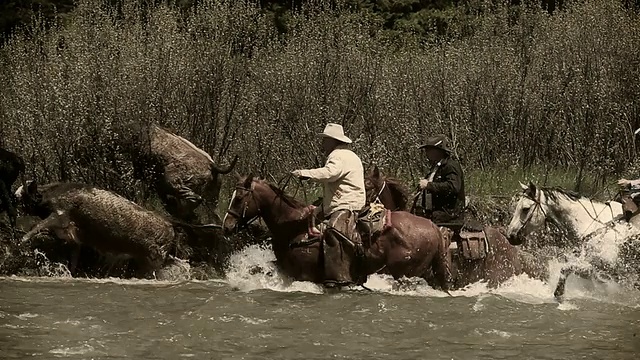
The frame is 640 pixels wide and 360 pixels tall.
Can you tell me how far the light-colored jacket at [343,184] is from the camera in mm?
13969

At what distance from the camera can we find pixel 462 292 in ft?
47.5

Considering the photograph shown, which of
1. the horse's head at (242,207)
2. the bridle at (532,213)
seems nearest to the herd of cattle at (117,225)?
the horse's head at (242,207)

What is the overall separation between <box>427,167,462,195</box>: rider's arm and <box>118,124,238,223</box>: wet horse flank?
3589mm

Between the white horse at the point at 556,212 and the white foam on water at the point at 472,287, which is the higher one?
the white horse at the point at 556,212

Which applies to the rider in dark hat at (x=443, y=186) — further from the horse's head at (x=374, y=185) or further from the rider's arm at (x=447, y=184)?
the horse's head at (x=374, y=185)

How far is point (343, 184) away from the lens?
14.1 meters

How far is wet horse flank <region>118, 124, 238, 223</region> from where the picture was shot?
16719mm

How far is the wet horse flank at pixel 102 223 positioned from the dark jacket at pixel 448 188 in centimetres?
346

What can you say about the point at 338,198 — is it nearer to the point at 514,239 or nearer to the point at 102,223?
the point at 514,239

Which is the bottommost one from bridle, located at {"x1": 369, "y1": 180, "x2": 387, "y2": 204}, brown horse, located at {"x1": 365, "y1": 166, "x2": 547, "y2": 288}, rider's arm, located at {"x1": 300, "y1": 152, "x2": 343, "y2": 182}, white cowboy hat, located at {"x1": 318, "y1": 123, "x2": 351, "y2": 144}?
brown horse, located at {"x1": 365, "y1": 166, "x2": 547, "y2": 288}

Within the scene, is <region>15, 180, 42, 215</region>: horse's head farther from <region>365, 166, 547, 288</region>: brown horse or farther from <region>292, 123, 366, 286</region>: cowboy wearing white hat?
<region>365, 166, 547, 288</region>: brown horse

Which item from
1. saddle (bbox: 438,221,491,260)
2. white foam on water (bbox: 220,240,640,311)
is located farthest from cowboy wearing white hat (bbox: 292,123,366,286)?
saddle (bbox: 438,221,491,260)

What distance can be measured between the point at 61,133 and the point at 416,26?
14.2 metres

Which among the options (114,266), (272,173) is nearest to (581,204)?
(114,266)
